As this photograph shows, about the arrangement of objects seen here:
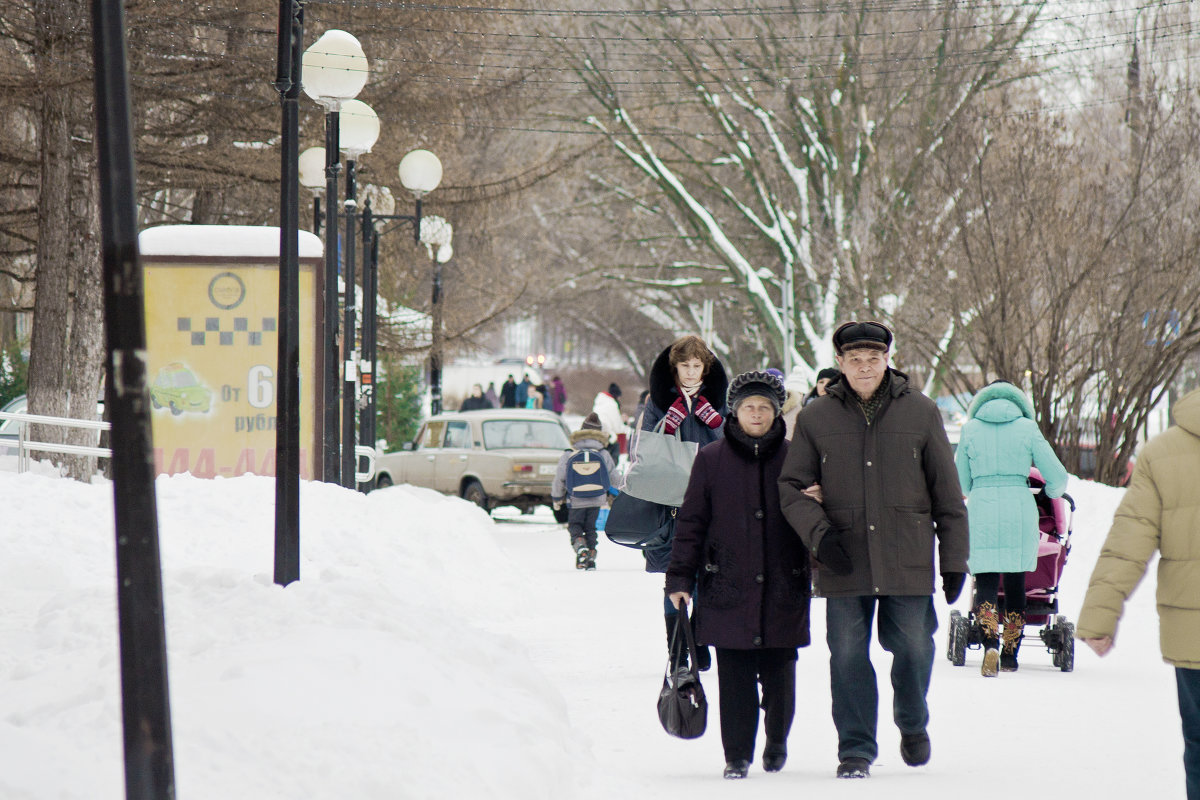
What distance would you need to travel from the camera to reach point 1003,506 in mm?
9641

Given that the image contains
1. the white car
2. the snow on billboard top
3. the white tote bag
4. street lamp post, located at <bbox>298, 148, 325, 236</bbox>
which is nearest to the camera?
the white tote bag

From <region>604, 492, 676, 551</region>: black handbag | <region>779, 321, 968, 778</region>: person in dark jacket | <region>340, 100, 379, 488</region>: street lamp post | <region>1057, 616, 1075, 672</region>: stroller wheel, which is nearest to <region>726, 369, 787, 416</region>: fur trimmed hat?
<region>779, 321, 968, 778</region>: person in dark jacket

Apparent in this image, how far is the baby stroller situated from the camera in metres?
9.82

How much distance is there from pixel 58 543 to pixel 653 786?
7.17 m

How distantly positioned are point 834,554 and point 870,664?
1.80ft

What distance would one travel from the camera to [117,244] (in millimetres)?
4648

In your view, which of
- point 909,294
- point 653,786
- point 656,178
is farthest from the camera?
point 656,178

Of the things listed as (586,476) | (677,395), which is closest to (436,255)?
(586,476)

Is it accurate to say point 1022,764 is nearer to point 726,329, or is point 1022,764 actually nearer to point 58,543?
point 58,543

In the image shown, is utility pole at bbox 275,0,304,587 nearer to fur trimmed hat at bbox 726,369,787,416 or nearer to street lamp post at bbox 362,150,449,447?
fur trimmed hat at bbox 726,369,787,416

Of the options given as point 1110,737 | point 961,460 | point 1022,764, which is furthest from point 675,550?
point 961,460

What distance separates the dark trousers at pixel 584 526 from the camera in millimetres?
17062

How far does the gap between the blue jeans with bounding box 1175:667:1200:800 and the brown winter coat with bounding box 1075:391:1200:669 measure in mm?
46

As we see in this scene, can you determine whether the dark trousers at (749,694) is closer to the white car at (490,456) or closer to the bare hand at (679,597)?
the bare hand at (679,597)
